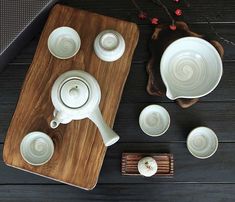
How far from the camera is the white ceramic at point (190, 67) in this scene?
3.29ft

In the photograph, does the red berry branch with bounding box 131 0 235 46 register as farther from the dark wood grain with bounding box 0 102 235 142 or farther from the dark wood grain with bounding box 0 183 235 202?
the dark wood grain with bounding box 0 183 235 202

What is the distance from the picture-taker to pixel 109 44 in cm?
92

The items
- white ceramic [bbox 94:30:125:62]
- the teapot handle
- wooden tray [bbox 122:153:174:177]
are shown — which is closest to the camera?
the teapot handle

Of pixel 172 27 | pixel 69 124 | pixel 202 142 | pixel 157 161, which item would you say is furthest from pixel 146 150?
pixel 172 27

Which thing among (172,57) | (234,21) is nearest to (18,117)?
(172,57)

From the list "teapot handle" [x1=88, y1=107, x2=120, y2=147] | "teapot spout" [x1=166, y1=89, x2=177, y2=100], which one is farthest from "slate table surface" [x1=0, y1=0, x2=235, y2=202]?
"teapot handle" [x1=88, y1=107, x2=120, y2=147]

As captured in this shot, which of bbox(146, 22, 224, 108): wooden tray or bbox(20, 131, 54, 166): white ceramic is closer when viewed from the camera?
bbox(20, 131, 54, 166): white ceramic

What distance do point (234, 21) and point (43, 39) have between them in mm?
619

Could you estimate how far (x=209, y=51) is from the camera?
3.33 ft

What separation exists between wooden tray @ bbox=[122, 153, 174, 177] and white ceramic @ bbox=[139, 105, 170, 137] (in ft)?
0.23

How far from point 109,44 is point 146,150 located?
13.9 inches

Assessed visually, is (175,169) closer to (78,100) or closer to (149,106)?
(149,106)

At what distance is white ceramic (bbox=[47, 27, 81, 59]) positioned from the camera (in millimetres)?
945

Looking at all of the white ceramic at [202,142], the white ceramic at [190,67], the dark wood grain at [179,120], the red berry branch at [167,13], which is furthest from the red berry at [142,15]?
the white ceramic at [202,142]
